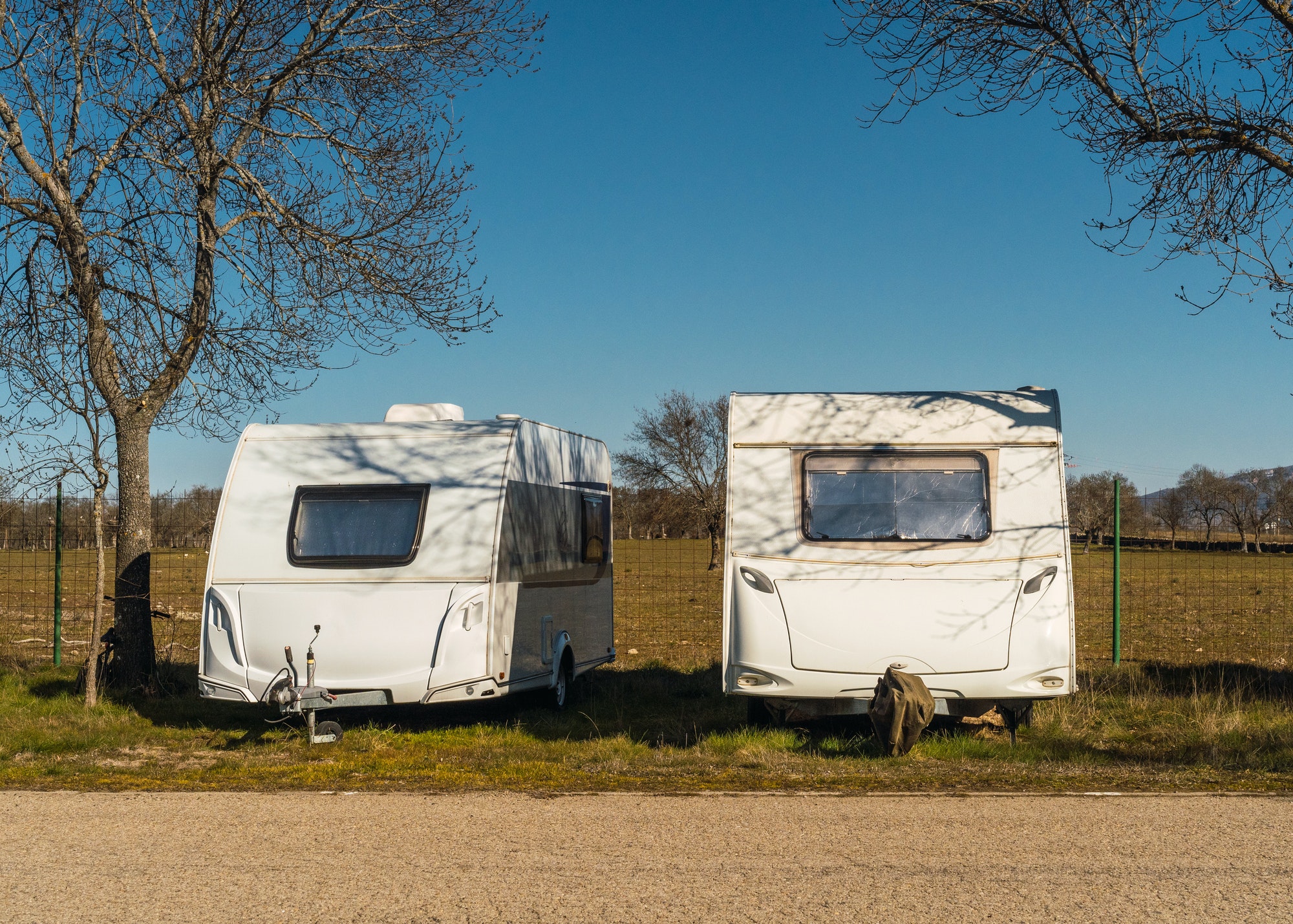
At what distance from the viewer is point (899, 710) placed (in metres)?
7.28

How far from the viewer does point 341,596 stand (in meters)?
8.38

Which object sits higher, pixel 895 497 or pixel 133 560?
pixel 895 497

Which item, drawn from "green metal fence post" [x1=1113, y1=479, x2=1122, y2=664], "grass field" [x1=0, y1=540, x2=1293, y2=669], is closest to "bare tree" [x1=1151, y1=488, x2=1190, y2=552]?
"grass field" [x1=0, y1=540, x2=1293, y2=669]

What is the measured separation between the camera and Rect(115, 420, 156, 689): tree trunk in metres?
10.6

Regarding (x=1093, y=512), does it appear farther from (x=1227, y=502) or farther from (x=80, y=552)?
(x=1227, y=502)

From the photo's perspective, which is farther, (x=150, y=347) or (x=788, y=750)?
(x=150, y=347)

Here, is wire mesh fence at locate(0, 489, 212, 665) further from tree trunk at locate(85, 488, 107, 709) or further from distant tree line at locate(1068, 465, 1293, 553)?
distant tree line at locate(1068, 465, 1293, 553)

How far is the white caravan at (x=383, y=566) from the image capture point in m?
8.26

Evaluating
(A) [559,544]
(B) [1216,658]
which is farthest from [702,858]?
(B) [1216,658]

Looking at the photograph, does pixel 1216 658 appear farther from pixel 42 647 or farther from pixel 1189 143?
pixel 42 647

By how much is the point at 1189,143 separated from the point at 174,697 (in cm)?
1053

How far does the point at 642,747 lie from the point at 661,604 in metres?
15.1

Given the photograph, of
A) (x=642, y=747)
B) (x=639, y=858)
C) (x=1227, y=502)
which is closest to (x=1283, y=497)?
(x=1227, y=502)

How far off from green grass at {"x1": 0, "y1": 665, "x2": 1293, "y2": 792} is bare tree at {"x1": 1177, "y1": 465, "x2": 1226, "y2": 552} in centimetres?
6391
